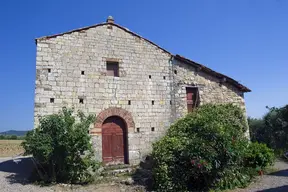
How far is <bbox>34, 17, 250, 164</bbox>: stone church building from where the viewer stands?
34.0ft

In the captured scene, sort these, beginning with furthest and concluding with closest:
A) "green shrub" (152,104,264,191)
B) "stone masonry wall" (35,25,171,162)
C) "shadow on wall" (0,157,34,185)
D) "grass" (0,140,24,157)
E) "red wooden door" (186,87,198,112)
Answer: "grass" (0,140,24,157), "red wooden door" (186,87,198,112), "stone masonry wall" (35,25,171,162), "shadow on wall" (0,157,34,185), "green shrub" (152,104,264,191)

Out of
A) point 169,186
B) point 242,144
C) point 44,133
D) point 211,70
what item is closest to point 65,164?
point 44,133

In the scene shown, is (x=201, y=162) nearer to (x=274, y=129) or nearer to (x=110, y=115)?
(x=110, y=115)

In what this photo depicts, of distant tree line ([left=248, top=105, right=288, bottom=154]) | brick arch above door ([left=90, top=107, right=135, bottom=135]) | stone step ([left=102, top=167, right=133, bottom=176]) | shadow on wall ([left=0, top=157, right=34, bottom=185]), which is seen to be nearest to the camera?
shadow on wall ([left=0, top=157, right=34, bottom=185])

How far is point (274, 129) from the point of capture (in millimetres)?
19578

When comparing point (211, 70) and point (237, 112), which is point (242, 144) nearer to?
point (237, 112)

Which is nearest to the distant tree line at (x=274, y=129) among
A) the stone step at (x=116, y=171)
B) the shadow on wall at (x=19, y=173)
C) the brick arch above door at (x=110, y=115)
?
the brick arch above door at (x=110, y=115)

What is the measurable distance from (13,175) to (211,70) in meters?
10.8

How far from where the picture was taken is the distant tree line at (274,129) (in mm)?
18703

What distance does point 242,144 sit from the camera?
8.80 metres

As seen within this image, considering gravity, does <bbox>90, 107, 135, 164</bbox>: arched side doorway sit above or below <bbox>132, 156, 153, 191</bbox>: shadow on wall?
above

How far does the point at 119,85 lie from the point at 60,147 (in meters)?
4.20

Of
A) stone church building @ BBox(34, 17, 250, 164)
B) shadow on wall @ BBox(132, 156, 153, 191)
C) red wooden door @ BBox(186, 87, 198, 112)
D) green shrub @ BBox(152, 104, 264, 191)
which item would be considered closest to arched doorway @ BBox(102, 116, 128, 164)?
stone church building @ BBox(34, 17, 250, 164)

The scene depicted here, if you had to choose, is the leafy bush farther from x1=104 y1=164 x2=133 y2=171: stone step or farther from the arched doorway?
the arched doorway
